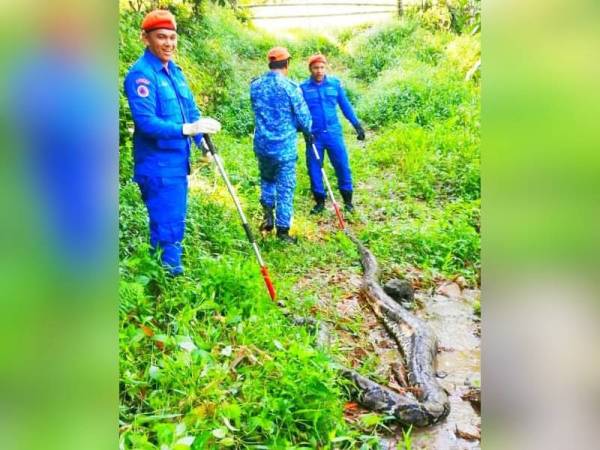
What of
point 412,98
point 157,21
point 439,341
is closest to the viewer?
point 157,21

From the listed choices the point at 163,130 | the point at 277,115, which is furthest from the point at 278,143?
the point at 163,130

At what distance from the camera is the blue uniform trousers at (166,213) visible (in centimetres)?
219

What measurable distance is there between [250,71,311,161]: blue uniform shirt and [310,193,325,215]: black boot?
0.18 meters

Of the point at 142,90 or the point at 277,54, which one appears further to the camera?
the point at 277,54

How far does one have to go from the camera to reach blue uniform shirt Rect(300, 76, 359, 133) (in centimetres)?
231

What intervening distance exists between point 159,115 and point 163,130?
54 millimetres

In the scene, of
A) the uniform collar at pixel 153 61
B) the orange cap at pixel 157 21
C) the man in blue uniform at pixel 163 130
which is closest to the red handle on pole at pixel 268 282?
the man in blue uniform at pixel 163 130

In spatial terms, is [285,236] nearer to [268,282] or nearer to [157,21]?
[268,282]

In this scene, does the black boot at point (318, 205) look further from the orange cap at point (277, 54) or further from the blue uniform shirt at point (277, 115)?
the orange cap at point (277, 54)

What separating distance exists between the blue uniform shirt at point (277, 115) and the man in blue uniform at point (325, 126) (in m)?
0.04

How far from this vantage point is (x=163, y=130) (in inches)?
84.3

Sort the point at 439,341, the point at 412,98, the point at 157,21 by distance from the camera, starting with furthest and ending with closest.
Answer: the point at 412,98 < the point at 439,341 < the point at 157,21
